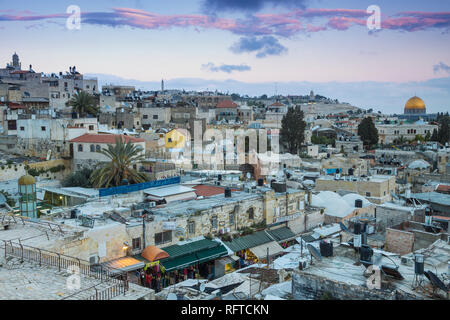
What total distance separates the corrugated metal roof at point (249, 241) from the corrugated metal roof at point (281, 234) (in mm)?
478

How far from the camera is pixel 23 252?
10.5 m

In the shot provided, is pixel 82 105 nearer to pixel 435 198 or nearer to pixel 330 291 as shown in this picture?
pixel 435 198

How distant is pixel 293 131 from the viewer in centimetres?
5269

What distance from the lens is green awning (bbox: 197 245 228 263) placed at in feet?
54.4

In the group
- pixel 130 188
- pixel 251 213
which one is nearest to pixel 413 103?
pixel 251 213

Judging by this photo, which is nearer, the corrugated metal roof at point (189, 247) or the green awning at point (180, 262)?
the green awning at point (180, 262)

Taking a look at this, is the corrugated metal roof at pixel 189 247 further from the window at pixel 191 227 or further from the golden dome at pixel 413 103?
the golden dome at pixel 413 103

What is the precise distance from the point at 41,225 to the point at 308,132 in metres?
50.7

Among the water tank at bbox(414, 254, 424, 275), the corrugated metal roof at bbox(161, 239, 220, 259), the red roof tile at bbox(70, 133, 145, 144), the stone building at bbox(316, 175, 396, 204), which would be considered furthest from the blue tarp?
the water tank at bbox(414, 254, 424, 275)

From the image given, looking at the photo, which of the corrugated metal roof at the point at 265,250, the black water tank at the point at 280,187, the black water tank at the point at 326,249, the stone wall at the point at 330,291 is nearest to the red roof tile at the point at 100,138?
the black water tank at the point at 280,187

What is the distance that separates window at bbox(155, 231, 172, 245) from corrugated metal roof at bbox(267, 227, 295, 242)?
580cm

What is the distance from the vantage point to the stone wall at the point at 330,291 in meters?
8.73
